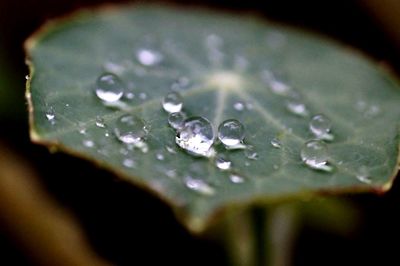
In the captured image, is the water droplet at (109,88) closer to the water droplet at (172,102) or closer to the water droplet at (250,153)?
the water droplet at (172,102)

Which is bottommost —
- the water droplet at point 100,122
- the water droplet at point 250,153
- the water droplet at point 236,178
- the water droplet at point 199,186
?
the water droplet at point 199,186

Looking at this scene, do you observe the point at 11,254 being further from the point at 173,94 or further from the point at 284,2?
A: the point at 284,2

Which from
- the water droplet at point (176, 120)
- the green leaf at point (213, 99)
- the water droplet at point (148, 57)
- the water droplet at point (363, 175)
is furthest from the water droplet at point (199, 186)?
the water droplet at point (148, 57)

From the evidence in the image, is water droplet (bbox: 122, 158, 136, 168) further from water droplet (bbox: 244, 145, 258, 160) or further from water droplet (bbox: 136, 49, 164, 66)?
water droplet (bbox: 136, 49, 164, 66)

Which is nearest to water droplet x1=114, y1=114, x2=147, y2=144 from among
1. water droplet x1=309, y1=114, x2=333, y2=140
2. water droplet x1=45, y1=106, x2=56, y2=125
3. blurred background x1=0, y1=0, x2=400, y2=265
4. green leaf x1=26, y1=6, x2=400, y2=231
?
green leaf x1=26, y1=6, x2=400, y2=231

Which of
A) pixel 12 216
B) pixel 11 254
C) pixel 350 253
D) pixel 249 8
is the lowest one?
pixel 11 254

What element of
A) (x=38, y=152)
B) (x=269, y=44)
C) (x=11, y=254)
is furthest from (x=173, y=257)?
(x=269, y=44)
